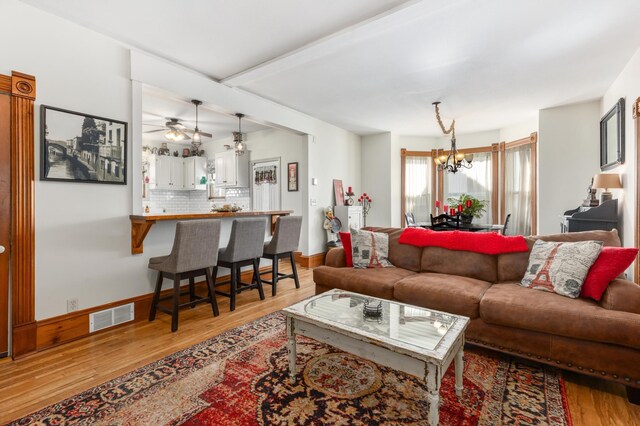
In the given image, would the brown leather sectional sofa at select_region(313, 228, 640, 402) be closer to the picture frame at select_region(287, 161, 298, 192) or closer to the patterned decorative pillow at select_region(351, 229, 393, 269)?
the patterned decorative pillow at select_region(351, 229, 393, 269)

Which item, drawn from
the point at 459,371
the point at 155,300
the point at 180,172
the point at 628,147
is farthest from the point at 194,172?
the point at 628,147

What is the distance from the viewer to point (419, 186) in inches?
281

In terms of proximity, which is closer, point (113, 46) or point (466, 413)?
point (466, 413)

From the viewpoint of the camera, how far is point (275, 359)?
2.27 meters

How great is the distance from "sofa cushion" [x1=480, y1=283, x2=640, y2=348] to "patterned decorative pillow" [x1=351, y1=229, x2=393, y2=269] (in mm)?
1120

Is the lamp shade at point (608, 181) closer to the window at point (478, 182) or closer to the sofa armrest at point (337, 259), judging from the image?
the window at point (478, 182)

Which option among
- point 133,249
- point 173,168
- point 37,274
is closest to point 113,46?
point 133,249

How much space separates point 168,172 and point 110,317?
433 cm

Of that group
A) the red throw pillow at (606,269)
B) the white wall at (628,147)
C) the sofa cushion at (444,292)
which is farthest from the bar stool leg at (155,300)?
the white wall at (628,147)

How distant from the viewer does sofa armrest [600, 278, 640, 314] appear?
1.91 m

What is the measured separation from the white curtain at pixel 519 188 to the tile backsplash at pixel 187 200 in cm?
541

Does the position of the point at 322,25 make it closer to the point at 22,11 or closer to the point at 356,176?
Result: the point at 22,11

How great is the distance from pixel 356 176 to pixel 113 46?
4.89 m

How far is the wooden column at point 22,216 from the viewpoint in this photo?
92.0 inches
